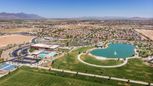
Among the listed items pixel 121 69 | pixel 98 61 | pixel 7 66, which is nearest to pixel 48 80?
pixel 7 66

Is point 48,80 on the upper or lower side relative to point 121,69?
lower

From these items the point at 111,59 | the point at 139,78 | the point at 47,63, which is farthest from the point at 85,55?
the point at 139,78

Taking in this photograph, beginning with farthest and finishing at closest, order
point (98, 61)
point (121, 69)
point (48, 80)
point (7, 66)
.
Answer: point (98, 61) < point (7, 66) < point (121, 69) < point (48, 80)

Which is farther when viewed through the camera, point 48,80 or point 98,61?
point 98,61

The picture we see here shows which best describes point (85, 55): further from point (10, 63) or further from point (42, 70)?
point (10, 63)

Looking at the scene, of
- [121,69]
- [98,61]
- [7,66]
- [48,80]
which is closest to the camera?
[48,80]

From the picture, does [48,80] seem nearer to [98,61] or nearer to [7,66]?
[7,66]
